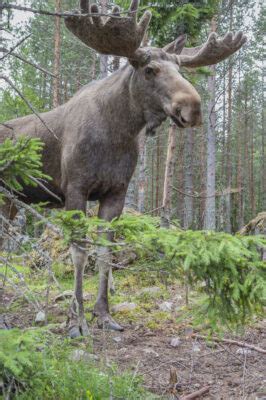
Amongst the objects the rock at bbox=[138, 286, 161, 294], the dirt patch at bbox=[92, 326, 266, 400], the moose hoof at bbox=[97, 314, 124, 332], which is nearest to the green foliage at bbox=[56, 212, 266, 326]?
the dirt patch at bbox=[92, 326, 266, 400]

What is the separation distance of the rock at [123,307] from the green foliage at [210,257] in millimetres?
3634

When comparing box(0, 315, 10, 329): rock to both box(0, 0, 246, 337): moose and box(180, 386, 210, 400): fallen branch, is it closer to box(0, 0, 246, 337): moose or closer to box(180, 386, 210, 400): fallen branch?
box(180, 386, 210, 400): fallen branch

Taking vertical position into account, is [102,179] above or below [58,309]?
above

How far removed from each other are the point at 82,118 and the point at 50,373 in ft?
12.1

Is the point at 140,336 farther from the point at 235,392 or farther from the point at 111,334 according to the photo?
the point at 235,392

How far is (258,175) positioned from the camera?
153 ft

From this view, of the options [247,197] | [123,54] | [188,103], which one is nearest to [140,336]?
[188,103]

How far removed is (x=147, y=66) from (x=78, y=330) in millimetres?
2938

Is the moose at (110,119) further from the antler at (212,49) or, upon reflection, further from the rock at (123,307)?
the rock at (123,307)

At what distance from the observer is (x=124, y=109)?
5496 millimetres

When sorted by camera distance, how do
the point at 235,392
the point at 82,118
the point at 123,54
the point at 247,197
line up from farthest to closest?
the point at 247,197, the point at 82,118, the point at 123,54, the point at 235,392

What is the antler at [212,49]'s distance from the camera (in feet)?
19.7

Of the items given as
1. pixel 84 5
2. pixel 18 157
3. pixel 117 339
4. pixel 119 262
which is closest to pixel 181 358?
pixel 117 339

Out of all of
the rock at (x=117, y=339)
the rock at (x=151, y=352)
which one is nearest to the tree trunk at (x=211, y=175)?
the rock at (x=117, y=339)
